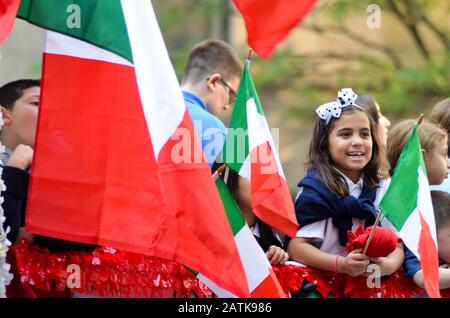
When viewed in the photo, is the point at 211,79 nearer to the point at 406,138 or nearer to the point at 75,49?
the point at 406,138

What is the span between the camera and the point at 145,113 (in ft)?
17.5

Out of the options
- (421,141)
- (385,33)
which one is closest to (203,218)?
(421,141)

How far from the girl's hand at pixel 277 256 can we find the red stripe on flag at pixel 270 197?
282 millimetres

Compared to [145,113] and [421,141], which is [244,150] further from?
[421,141]

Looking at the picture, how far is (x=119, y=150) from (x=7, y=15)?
0.80 m

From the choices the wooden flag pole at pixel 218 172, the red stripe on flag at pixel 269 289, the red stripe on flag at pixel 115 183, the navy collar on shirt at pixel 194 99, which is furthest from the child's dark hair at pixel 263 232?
the navy collar on shirt at pixel 194 99

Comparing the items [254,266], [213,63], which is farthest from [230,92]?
[254,266]

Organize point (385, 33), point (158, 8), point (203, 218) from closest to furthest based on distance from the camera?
point (203, 218), point (158, 8), point (385, 33)

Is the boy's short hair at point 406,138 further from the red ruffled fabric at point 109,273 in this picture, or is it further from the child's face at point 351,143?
the red ruffled fabric at point 109,273

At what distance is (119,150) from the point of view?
5.32m

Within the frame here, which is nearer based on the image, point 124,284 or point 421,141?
point 124,284

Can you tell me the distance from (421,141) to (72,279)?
219 centimetres

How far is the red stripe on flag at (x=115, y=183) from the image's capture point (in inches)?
205

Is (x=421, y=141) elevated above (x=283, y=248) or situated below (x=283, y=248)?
above
